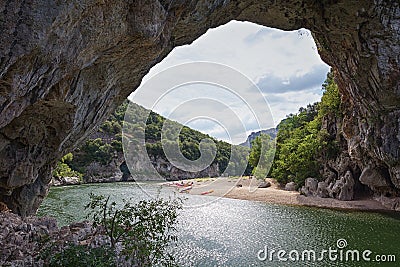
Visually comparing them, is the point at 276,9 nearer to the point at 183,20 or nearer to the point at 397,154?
the point at 183,20

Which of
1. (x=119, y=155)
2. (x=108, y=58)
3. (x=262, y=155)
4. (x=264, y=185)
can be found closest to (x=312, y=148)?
(x=264, y=185)

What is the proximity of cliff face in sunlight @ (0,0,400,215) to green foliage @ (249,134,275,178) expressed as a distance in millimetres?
17750

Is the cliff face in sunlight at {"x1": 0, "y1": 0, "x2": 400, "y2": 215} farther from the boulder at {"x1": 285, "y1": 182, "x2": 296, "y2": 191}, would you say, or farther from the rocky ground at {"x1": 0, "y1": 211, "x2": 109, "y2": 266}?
the boulder at {"x1": 285, "y1": 182, "x2": 296, "y2": 191}

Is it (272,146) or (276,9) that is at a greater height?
(276,9)

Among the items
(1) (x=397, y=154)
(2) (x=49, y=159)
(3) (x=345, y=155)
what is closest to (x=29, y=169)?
(2) (x=49, y=159)

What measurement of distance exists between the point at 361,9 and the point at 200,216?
12204mm

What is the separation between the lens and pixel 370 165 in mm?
19141

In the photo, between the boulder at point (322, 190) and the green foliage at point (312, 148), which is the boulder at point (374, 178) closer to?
the boulder at point (322, 190)

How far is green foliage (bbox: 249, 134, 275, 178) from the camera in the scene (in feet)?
115

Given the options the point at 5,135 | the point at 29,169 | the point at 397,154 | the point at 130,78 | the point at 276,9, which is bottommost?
the point at 29,169

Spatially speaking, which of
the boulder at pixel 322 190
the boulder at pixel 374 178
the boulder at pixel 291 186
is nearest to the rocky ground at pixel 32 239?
the boulder at pixel 374 178

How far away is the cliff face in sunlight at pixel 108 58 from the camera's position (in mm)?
4598

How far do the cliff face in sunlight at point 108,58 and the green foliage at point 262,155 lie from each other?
17750 millimetres

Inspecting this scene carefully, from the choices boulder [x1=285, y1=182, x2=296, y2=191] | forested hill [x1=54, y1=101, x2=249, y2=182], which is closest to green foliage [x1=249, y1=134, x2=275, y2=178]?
forested hill [x1=54, y1=101, x2=249, y2=182]
